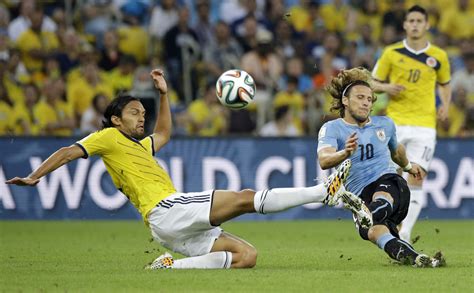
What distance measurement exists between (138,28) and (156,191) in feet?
35.4

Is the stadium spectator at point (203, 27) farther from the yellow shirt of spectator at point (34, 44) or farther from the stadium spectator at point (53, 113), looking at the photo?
the stadium spectator at point (53, 113)

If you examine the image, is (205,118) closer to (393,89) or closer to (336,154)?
(393,89)

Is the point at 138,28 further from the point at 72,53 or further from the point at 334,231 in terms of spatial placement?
the point at 334,231

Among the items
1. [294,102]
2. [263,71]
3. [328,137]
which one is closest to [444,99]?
[328,137]

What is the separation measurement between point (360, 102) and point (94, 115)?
8982 millimetres

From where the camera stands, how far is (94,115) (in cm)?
1781

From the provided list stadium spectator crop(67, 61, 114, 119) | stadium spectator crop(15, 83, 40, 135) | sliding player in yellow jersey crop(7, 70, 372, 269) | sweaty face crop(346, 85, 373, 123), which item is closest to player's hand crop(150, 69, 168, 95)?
sliding player in yellow jersey crop(7, 70, 372, 269)

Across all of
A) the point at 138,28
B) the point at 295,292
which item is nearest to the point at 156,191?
the point at 295,292

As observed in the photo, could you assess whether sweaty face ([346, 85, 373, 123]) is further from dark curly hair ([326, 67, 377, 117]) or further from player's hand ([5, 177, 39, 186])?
player's hand ([5, 177, 39, 186])

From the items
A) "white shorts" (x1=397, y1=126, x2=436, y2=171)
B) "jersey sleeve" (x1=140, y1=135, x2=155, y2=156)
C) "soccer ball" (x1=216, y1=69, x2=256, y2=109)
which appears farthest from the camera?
"white shorts" (x1=397, y1=126, x2=436, y2=171)

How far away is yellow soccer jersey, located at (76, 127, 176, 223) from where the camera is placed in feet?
30.3

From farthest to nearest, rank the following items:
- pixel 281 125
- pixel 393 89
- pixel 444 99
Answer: pixel 281 125, pixel 444 99, pixel 393 89

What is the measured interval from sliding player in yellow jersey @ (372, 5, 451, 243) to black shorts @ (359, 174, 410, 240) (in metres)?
2.76

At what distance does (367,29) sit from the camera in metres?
20.6
